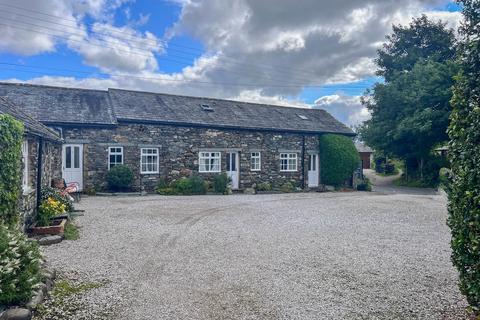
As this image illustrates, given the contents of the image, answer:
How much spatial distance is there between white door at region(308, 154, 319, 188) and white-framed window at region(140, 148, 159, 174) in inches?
380

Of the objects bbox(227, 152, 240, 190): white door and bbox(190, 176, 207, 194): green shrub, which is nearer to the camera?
bbox(190, 176, 207, 194): green shrub

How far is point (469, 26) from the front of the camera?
12.6 feet

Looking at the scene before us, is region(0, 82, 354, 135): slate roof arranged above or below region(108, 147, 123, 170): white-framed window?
above

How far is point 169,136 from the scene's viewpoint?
17.7m

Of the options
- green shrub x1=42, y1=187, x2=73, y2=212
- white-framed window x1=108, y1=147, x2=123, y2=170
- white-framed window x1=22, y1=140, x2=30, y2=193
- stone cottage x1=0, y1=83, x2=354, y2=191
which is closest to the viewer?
white-framed window x1=22, y1=140, x2=30, y2=193

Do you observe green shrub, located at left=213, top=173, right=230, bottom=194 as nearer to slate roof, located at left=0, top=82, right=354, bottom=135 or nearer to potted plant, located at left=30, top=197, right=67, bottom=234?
slate roof, located at left=0, top=82, right=354, bottom=135

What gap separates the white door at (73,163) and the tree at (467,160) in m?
15.5

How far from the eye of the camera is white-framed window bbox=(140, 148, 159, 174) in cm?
1712

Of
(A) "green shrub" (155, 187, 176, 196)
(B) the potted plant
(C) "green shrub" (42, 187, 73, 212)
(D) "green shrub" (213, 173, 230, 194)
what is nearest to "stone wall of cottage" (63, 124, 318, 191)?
(A) "green shrub" (155, 187, 176, 196)

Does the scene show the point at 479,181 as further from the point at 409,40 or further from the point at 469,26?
the point at 409,40

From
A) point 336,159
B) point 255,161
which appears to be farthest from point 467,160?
point 336,159

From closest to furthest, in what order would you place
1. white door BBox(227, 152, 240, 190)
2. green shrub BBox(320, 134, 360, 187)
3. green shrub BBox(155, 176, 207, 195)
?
green shrub BBox(155, 176, 207, 195)
white door BBox(227, 152, 240, 190)
green shrub BBox(320, 134, 360, 187)

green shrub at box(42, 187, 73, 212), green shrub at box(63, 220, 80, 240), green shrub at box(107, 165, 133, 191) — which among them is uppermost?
green shrub at box(107, 165, 133, 191)

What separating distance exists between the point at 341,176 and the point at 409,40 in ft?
47.9
